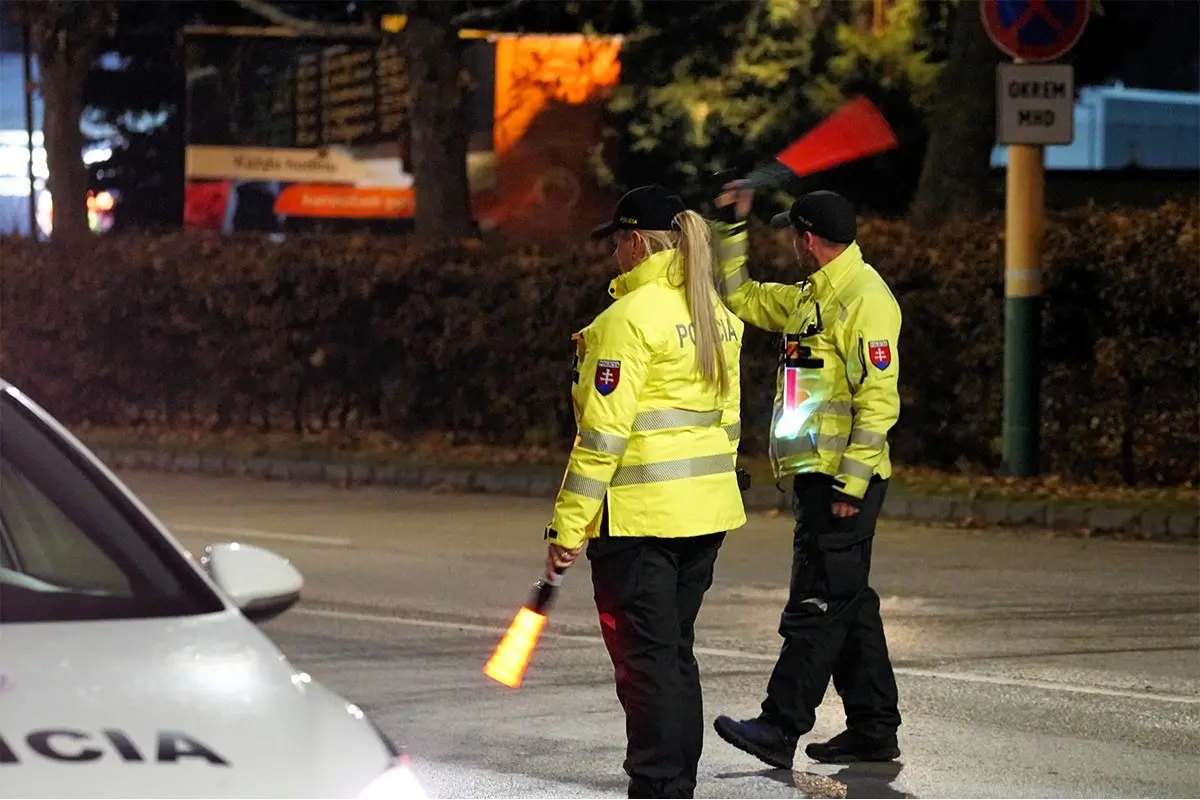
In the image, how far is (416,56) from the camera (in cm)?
1936

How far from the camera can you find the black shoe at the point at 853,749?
666 cm

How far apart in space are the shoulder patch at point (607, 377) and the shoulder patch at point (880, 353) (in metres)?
1.30

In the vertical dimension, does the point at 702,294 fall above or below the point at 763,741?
above

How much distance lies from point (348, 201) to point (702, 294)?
76.0ft

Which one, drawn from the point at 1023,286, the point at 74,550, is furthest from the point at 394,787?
the point at 1023,286

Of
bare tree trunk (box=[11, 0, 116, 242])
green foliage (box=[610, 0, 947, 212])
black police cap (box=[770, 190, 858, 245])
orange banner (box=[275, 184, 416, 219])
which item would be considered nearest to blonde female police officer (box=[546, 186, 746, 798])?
black police cap (box=[770, 190, 858, 245])

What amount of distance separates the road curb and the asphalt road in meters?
0.28

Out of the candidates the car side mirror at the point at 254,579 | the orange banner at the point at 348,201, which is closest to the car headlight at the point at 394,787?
the car side mirror at the point at 254,579

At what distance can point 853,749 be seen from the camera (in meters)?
6.70

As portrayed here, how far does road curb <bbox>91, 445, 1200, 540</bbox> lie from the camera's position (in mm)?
12547

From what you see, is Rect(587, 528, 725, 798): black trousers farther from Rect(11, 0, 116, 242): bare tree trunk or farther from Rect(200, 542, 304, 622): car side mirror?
Rect(11, 0, 116, 242): bare tree trunk

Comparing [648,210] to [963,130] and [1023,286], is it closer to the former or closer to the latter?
[1023,286]

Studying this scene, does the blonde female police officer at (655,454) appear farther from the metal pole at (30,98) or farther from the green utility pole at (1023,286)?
the metal pole at (30,98)

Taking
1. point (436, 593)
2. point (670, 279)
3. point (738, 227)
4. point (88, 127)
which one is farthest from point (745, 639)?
point (88, 127)
